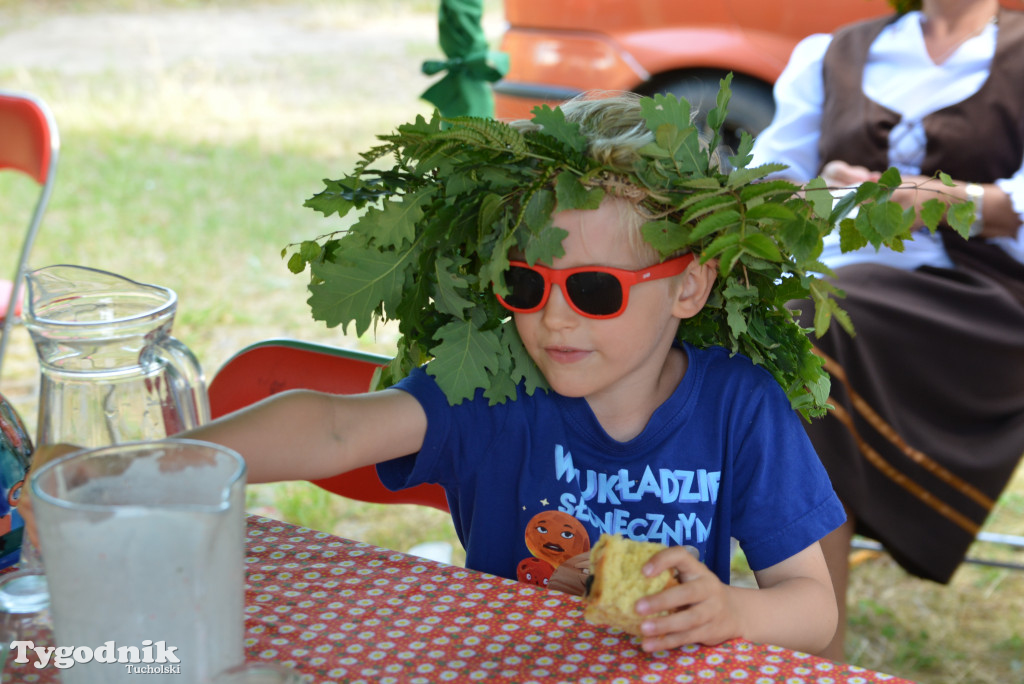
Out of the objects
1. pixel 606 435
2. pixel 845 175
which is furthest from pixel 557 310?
pixel 845 175

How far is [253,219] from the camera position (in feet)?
22.4

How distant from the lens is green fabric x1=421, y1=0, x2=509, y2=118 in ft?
10.2

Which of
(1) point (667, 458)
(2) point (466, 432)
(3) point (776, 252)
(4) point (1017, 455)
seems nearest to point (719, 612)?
(3) point (776, 252)

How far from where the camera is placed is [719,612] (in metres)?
1.07

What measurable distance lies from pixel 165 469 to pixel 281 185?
6850 mm

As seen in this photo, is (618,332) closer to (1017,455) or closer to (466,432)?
(466,432)

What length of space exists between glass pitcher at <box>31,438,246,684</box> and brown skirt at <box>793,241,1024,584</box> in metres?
2.15

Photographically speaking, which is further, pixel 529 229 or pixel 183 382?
pixel 529 229

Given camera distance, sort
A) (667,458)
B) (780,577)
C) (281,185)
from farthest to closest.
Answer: (281,185)
(667,458)
(780,577)

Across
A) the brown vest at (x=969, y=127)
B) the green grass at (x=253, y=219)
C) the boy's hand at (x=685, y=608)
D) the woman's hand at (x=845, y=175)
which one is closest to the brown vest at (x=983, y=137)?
the brown vest at (x=969, y=127)

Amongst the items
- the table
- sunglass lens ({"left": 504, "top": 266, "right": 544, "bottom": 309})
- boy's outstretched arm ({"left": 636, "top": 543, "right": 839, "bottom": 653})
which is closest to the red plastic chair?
sunglass lens ({"left": 504, "top": 266, "right": 544, "bottom": 309})

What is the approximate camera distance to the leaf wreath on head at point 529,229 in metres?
1.33

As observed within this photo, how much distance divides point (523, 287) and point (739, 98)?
3455mm

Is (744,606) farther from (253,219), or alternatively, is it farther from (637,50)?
(253,219)
